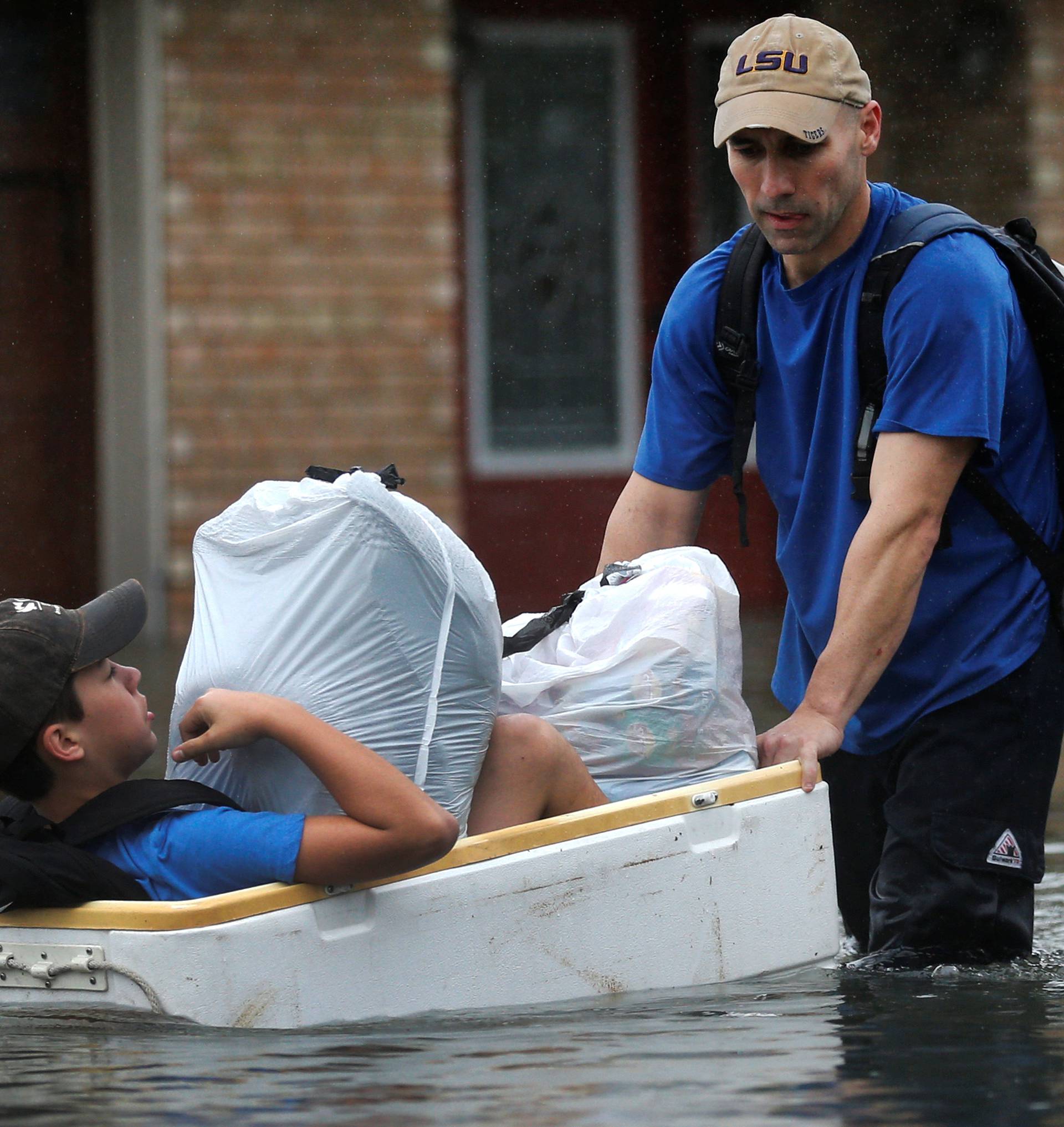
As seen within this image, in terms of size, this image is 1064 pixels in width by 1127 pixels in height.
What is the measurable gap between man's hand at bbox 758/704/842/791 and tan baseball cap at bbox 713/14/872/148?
1020 millimetres

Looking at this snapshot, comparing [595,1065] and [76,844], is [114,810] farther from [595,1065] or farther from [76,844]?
[595,1065]

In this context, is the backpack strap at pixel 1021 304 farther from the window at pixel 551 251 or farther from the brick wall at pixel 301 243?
the window at pixel 551 251

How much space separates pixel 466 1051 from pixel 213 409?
6.71 meters

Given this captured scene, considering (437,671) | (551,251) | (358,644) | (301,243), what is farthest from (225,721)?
(551,251)

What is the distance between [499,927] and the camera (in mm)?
3291

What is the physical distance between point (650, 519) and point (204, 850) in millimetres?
1340

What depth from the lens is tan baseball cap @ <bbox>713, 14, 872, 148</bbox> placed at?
3.54 m

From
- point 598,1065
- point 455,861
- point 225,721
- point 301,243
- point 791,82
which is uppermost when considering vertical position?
point 301,243

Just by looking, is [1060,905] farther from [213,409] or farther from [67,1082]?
[213,409]

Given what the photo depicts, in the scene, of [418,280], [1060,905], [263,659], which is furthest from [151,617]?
[263,659]

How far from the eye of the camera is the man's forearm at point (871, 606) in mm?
3479

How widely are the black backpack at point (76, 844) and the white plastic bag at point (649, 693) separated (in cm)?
68

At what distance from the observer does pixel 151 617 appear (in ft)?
32.0

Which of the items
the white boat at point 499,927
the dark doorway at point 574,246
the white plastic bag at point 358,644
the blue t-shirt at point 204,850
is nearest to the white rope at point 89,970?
the white boat at point 499,927
